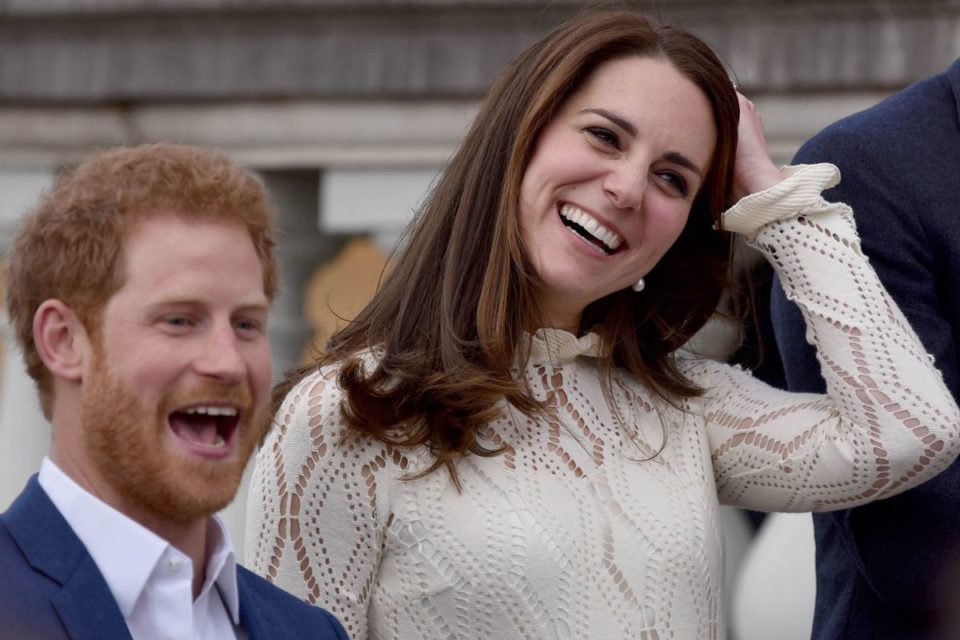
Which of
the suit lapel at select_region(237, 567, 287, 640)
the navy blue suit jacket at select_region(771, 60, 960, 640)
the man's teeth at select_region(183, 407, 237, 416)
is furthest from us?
the navy blue suit jacket at select_region(771, 60, 960, 640)

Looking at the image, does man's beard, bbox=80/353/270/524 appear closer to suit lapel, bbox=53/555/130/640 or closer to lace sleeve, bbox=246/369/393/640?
suit lapel, bbox=53/555/130/640

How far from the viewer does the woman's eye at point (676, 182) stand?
110 inches

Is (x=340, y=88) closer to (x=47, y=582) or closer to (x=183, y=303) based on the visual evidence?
(x=183, y=303)

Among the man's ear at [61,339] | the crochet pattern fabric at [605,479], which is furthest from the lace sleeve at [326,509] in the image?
the man's ear at [61,339]

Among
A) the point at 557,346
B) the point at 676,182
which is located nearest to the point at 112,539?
the point at 557,346

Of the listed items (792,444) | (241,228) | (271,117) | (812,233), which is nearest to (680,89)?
(812,233)

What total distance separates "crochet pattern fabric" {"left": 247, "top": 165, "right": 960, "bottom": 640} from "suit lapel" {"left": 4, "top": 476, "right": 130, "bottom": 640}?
0.76 m

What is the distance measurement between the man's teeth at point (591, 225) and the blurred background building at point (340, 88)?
6.86 ft

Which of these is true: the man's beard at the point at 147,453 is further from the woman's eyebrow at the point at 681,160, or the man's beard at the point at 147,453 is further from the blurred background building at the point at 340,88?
the blurred background building at the point at 340,88

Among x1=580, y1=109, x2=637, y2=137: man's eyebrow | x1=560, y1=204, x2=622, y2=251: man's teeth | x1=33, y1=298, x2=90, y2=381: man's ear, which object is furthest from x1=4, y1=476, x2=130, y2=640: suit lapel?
x1=580, y1=109, x2=637, y2=137: man's eyebrow

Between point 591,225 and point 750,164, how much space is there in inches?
13.7

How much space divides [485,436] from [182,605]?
85cm

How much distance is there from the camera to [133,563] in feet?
6.34

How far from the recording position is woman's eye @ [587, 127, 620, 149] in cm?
276
